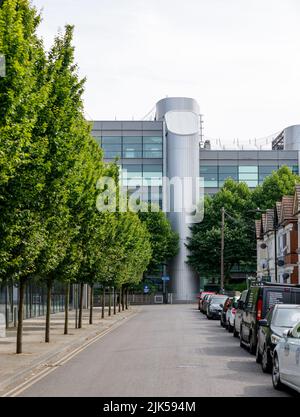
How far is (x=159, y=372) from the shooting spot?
1680 centimetres

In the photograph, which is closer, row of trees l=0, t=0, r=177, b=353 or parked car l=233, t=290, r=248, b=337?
row of trees l=0, t=0, r=177, b=353

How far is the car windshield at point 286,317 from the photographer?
1761 centimetres

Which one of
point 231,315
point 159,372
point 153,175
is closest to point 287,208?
point 231,315

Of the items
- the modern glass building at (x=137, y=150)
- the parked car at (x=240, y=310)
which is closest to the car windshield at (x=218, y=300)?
the parked car at (x=240, y=310)

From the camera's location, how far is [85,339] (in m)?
29.0

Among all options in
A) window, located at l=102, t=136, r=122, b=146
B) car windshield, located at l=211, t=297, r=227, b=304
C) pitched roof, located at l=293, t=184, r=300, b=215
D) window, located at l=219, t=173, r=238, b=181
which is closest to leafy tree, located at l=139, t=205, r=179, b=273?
window, located at l=102, t=136, r=122, b=146

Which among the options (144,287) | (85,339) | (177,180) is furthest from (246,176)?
(85,339)

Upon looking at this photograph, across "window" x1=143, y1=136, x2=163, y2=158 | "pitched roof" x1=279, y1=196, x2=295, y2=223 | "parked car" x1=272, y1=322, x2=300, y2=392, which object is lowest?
"parked car" x1=272, y1=322, x2=300, y2=392

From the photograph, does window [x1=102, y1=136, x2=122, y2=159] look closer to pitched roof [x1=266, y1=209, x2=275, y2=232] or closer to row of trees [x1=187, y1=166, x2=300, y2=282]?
row of trees [x1=187, y1=166, x2=300, y2=282]

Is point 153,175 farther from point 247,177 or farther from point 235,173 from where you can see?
point 247,177

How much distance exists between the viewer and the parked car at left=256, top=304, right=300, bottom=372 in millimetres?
17016

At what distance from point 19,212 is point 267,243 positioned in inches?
2284

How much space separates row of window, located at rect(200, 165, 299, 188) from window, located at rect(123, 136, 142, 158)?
8.29m
